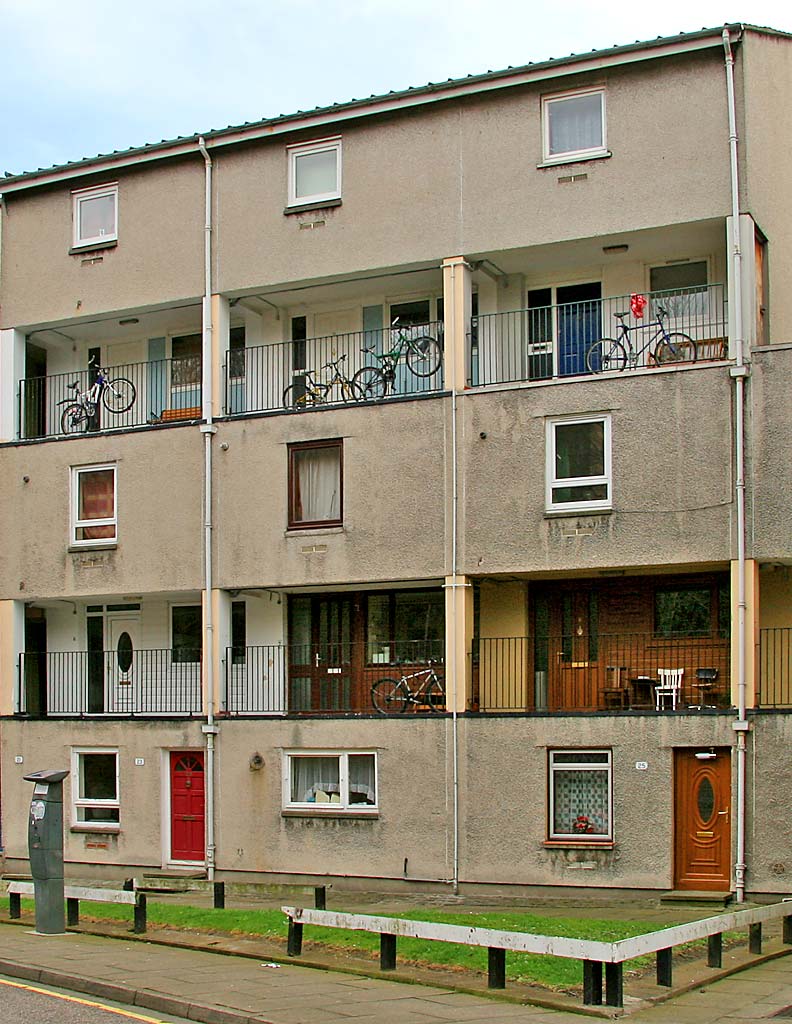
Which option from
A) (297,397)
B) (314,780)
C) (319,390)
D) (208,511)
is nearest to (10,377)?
(208,511)

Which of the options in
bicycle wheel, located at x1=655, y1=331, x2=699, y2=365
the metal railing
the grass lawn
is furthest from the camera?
bicycle wheel, located at x1=655, y1=331, x2=699, y2=365

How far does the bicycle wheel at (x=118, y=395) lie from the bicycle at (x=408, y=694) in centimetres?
736

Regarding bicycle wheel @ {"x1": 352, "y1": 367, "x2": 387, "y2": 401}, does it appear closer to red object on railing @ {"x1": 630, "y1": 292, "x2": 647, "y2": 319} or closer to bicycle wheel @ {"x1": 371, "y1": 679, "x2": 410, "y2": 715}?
red object on railing @ {"x1": 630, "y1": 292, "x2": 647, "y2": 319}

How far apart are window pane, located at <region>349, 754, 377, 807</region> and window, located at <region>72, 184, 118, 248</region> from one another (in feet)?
34.9

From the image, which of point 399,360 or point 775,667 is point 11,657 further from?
point 775,667

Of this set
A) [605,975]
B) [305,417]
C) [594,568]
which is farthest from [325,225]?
[605,975]

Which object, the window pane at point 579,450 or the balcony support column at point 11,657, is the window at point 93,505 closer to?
the balcony support column at point 11,657

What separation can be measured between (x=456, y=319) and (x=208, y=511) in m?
5.41

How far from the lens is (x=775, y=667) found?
22.3 m

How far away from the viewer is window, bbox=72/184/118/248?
27.3 metres

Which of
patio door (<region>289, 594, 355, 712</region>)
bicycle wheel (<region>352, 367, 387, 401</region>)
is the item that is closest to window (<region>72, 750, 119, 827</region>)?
patio door (<region>289, 594, 355, 712</region>)

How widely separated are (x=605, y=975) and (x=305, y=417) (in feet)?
43.4

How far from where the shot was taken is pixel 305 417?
2481cm

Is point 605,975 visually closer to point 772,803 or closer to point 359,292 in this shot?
point 772,803
